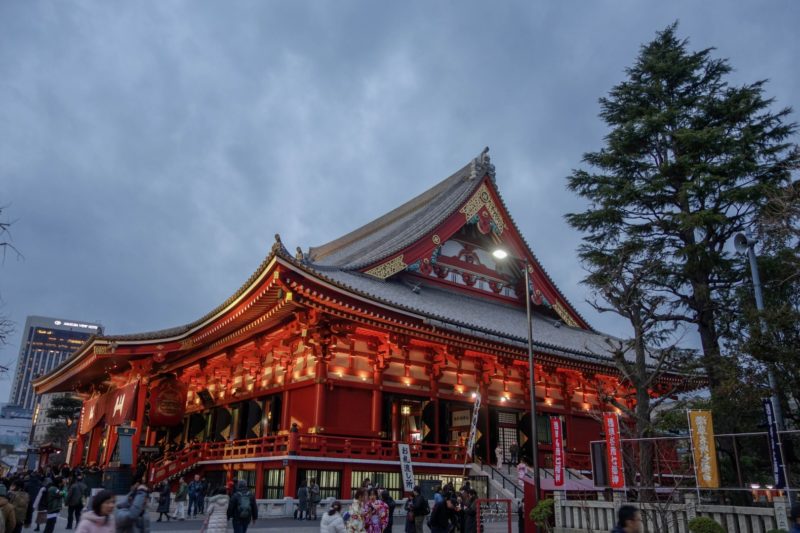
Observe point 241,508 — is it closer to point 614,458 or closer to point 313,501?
point 313,501

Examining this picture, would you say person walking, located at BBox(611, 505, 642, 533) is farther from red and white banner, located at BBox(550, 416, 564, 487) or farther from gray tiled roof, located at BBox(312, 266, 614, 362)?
gray tiled roof, located at BBox(312, 266, 614, 362)

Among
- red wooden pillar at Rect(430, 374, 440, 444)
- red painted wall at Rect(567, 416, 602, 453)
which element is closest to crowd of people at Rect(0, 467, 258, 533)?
red wooden pillar at Rect(430, 374, 440, 444)

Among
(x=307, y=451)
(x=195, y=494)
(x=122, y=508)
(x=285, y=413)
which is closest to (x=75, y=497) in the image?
(x=195, y=494)

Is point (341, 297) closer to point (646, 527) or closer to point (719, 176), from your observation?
point (646, 527)

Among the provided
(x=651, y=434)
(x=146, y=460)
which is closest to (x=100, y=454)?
(x=146, y=460)

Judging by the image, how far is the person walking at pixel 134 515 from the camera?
8258 millimetres

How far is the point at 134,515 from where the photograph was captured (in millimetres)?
8320

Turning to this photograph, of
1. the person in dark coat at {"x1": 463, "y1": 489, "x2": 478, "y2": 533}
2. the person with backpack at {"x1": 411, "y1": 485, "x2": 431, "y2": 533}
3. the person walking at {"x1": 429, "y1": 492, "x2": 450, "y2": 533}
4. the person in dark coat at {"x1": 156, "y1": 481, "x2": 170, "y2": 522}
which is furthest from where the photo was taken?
the person in dark coat at {"x1": 156, "y1": 481, "x2": 170, "y2": 522}

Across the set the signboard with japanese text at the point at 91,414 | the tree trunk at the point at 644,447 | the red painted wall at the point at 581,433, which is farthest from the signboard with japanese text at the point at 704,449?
the signboard with japanese text at the point at 91,414

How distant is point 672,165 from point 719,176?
1758 mm

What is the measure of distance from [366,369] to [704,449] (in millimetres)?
14094

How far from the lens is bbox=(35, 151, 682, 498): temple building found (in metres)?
22.4

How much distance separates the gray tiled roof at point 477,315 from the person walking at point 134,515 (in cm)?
1343

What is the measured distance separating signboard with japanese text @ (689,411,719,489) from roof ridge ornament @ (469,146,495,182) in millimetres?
22595
